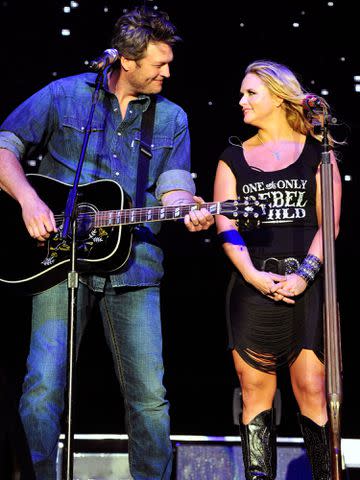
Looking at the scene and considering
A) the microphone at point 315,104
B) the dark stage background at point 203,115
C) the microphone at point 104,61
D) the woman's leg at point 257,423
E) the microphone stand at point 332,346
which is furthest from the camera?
the dark stage background at point 203,115

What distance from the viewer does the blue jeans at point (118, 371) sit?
3561mm

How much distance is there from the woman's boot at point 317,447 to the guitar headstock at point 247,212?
3.09 ft

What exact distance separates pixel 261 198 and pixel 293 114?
2.37 feet

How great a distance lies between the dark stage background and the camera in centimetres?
500

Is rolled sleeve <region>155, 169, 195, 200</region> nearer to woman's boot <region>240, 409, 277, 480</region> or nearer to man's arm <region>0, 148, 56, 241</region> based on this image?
man's arm <region>0, 148, 56, 241</region>

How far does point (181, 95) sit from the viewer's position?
5117 millimetres

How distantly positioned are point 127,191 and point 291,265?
0.83 m

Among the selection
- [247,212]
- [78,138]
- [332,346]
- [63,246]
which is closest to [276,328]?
[247,212]

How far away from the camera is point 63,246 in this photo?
3730 millimetres

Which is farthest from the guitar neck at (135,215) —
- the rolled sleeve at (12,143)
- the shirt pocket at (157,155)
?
the rolled sleeve at (12,143)

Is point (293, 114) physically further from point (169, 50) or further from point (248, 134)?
point (248, 134)

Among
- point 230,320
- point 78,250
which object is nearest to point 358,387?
point 230,320

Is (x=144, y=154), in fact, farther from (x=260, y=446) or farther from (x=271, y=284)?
(x=260, y=446)

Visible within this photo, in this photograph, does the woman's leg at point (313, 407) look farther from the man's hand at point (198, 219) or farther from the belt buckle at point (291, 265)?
the man's hand at point (198, 219)
